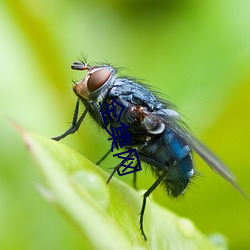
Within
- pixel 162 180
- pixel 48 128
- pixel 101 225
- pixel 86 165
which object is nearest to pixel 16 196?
pixel 48 128

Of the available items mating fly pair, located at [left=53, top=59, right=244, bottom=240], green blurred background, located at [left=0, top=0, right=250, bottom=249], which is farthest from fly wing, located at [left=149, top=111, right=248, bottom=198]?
green blurred background, located at [left=0, top=0, right=250, bottom=249]

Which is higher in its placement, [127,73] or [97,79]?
[97,79]

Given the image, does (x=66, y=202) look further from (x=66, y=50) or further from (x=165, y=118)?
(x=66, y=50)

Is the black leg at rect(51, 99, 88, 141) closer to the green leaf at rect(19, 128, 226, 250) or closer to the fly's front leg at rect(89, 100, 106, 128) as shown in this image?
the fly's front leg at rect(89, 100, 106, 128)

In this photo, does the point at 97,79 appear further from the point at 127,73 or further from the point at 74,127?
the point at 127,73

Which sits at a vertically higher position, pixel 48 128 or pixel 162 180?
pixel 162 180

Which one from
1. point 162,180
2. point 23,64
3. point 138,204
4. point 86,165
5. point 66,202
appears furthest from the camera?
point 23,64

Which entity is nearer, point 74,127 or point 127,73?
point 74,127

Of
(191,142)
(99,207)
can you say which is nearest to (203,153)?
(191,142)
